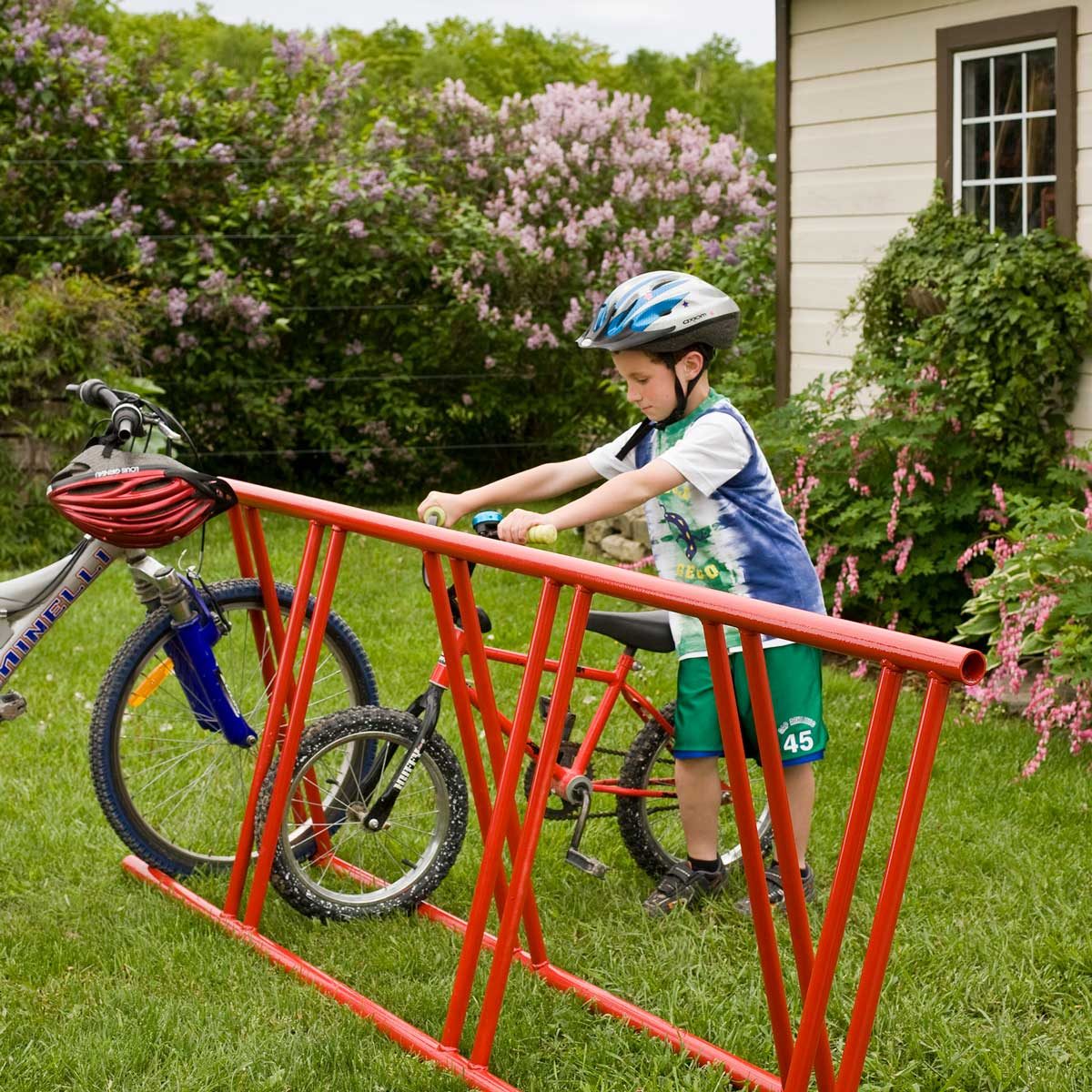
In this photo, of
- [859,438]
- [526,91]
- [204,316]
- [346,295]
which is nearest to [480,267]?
[346,295]

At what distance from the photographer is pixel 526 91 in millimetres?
61469

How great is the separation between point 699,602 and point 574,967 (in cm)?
138

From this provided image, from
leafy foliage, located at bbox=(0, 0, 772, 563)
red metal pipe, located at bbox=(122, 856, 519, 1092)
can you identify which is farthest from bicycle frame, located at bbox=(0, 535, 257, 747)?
leafy foliage, located at bbox=(0, 0, 772, 563)

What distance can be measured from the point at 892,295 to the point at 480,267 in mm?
4573

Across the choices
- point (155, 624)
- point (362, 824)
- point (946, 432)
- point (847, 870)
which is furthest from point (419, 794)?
point (946, 432)

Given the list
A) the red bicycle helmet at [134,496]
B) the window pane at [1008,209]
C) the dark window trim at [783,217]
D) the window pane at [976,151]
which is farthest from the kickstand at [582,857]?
the dark window trim at [783,217]

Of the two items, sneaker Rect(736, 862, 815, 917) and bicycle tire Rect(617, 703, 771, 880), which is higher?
bicycle tire Rect(617, 703, 771, 880)

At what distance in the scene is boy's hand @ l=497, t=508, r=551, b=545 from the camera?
9.82 ft

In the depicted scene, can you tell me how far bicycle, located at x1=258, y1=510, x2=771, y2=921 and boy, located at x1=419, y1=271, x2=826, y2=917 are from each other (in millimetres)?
189

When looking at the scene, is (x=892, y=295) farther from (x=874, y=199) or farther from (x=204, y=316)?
(x=204, y=316)

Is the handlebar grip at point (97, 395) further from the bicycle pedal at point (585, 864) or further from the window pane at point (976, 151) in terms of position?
the window pane at point (976, 151)

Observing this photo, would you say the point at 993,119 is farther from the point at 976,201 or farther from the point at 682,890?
the point at 682,890

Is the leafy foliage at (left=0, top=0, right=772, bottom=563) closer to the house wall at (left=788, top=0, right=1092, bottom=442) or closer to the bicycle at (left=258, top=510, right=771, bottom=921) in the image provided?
the house wall at (left=788, top=0, right=1092, bottom=442)

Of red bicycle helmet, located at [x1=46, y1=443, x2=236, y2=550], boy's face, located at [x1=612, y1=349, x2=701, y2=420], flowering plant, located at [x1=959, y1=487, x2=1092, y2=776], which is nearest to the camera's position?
boy's face, located at [x1=612, y1=349, x2=701, y2=420]
